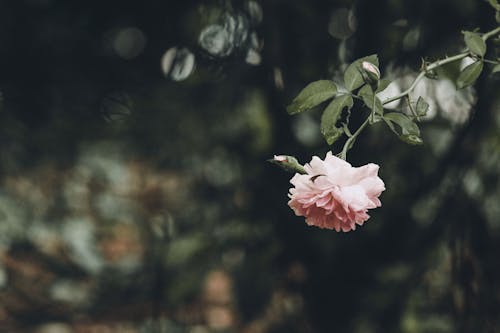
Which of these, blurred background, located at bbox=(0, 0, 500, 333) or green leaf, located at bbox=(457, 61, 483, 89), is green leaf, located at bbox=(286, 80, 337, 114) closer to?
green leaf, located at bbox=(457, 61, 483, 89)

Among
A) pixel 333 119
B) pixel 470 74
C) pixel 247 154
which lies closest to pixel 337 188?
pixel 333 119

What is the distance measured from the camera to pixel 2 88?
1244 millimetres

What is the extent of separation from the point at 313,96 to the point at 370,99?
0.18ft

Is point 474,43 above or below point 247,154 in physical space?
above

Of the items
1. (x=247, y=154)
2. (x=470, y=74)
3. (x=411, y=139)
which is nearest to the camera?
(x=411, y=139)

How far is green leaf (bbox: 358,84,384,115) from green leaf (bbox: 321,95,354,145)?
0.6 inches

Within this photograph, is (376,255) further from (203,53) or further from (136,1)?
(136,1)

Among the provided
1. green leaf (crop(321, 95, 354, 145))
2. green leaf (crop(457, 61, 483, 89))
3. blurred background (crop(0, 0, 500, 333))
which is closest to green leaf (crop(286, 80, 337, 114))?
green leaf (crop(321, 95, 354, 145))

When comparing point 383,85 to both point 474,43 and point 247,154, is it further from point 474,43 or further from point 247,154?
point 247,154

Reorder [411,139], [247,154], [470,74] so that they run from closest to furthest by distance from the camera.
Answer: [411,139] < [470,74] < [247,154]

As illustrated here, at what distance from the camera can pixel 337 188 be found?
64 cm

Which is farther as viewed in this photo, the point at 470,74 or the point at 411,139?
the point at 470,74

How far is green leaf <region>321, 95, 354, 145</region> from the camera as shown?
0.67 m

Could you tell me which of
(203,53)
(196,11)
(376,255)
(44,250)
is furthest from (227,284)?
(196,11)
